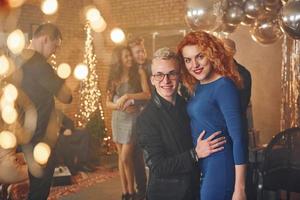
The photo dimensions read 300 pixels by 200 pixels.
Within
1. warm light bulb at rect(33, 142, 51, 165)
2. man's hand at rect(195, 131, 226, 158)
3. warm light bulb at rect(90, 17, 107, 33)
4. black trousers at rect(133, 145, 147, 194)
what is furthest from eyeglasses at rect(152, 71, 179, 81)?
warm light bulb at rect(90, 17, 107, 33)

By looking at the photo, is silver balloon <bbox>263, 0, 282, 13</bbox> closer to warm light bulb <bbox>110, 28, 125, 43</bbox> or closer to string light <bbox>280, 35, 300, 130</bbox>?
string light <bbox>280, 35, 300, 130</bbox>

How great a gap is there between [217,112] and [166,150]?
288 mm

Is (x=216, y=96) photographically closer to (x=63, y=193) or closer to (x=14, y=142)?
(x=14, y=142)

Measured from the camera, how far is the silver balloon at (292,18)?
9.02 ft

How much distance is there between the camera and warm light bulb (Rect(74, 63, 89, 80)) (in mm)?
6287

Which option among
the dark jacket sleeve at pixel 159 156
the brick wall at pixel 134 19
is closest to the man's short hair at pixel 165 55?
the dark jacket sleeve at pixel 159 156

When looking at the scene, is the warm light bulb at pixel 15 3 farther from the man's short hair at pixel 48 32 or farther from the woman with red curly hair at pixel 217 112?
the woman with red curly hair at pixel 217 112

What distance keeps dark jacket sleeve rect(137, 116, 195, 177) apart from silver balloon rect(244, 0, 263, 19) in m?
2.44

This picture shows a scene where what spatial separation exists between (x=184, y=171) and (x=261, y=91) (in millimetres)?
4224

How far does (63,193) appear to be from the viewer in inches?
172

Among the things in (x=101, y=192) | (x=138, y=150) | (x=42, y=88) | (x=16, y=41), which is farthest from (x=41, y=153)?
(x=16, y=41)

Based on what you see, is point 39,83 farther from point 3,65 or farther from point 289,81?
point 289,81

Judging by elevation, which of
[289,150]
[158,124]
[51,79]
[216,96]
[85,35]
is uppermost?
[85,35]

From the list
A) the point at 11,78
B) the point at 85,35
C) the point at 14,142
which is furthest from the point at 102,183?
the point at 85,35
